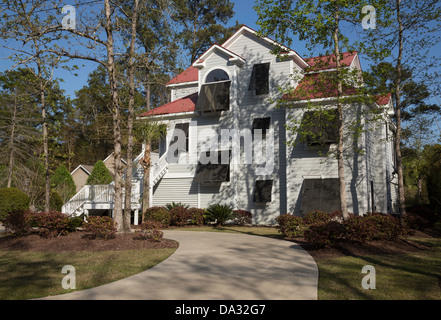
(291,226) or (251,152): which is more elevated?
(251,152)

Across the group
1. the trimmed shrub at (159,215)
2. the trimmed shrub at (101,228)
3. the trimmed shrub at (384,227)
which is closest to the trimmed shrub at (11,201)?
the trimmed shrub at (159,215)

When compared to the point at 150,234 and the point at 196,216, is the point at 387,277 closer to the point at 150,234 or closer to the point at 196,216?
the point at 150,234

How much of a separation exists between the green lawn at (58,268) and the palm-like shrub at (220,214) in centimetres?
811

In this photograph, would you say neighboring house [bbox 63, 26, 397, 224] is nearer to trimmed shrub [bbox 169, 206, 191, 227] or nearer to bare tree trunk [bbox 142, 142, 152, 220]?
bare tree trunk [bbox 142, 142, 152, 220]

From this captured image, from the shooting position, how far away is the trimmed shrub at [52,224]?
41.9 feet

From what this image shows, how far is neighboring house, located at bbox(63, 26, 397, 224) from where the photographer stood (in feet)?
60.7

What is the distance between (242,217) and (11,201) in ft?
45.3

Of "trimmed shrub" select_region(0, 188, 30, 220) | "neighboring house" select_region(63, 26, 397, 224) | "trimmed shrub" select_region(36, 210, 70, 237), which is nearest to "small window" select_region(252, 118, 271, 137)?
"neighboring house" select_region(63, 26, 397, 224)

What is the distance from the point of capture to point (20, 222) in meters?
13.3

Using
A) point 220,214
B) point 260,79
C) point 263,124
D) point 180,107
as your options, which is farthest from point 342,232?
point 180,107

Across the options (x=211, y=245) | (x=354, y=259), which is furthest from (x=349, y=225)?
(x=211, y=245)

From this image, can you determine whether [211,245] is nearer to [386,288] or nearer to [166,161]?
[386,288]

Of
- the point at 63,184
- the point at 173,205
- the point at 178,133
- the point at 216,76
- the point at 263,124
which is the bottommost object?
the point at 173,205

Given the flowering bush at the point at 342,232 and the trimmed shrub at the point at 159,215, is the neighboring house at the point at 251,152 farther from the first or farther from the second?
the flowering bush at the point at 342,232
